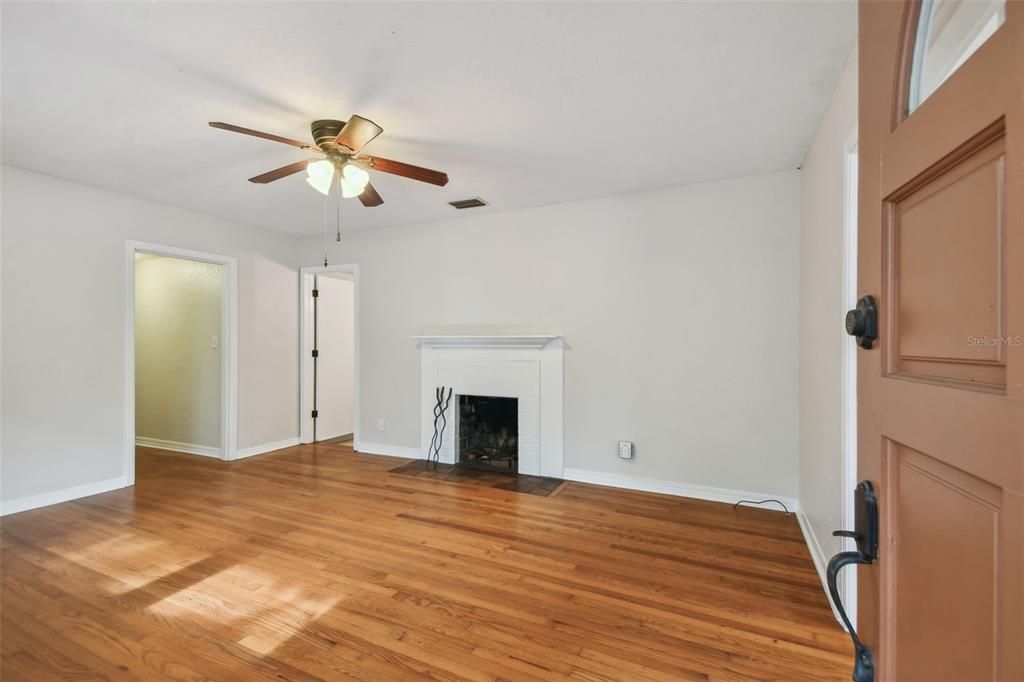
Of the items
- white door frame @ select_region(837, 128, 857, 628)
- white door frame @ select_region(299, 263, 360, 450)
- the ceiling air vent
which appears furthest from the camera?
white door frame @ select_region(299, 263, 360, 450)

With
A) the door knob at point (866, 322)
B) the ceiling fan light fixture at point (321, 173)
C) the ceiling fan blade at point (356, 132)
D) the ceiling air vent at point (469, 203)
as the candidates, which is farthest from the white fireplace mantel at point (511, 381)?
the door knob at point (866, 322)

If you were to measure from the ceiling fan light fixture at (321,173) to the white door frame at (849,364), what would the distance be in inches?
98.6

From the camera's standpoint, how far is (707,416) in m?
3.58

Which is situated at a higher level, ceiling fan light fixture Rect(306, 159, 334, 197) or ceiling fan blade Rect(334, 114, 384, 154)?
ceiling fan blade Rect(334, 114, 384, 154)

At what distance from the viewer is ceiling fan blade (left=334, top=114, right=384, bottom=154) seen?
2238 millimetres

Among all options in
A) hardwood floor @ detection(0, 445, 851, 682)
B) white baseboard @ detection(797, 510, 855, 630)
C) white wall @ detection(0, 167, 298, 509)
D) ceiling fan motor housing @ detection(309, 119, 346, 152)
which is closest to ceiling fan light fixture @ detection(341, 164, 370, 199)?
ceiling fan motor housing @ detection(309, 119, 346, 152)

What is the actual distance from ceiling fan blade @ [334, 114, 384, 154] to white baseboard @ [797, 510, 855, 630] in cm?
308

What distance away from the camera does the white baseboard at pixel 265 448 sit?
15.9 ft

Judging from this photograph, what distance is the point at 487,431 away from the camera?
467cm

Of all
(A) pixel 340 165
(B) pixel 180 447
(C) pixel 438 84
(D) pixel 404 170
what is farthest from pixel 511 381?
(B) pixel 180 447

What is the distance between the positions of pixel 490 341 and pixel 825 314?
2.65 meters

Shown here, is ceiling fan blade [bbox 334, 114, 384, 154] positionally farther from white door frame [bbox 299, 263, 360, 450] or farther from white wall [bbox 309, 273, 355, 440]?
white wall [bbox 309, 273, 355, 440]

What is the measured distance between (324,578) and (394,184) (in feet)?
9.02

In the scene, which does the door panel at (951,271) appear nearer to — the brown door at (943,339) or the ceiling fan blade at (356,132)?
the brown door at (943,339)
